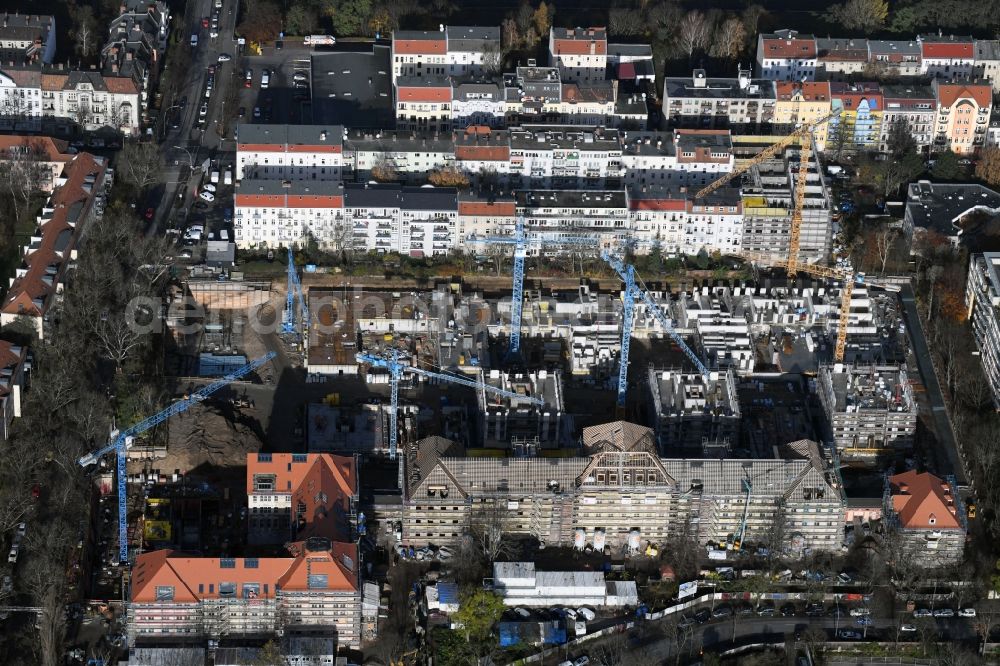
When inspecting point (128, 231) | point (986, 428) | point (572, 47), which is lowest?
point (986, 428)

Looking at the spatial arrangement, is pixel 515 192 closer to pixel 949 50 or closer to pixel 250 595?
pixel 949 50

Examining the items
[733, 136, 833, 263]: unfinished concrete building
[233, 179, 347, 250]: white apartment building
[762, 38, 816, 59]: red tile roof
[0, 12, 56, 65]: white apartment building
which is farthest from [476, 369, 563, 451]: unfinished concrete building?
[0, 12, 56, 65]: white apartment building

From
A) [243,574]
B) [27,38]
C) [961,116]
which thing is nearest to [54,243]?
[27,38]

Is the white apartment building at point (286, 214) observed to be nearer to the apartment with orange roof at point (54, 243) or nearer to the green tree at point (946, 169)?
the apartment with orange roof at point (54, 243)

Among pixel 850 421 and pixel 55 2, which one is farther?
pixel 55 2

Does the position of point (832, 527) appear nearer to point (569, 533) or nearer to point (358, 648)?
point (569, 533)

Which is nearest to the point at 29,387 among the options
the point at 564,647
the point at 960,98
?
the point at 564,647

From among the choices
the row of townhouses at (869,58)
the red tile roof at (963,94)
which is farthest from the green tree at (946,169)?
the row of townhouses at (869,58)
